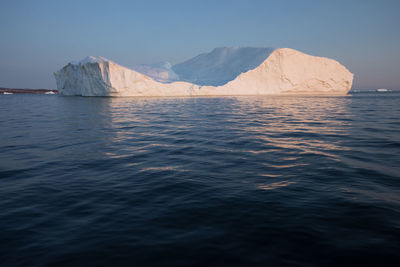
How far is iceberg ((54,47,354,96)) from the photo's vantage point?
31.5 m

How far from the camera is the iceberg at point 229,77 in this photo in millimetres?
31469

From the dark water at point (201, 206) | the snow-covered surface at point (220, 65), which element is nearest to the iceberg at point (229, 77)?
the snow-covered surface at point (220, 65)

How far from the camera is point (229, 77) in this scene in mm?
47469

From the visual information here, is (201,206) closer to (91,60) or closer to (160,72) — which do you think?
(91,60)

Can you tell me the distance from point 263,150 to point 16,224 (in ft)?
14.0

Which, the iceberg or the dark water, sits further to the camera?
the iceberg

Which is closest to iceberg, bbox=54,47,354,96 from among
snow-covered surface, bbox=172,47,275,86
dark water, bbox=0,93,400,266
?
snow-covered surface, bbox=172,47,275,86

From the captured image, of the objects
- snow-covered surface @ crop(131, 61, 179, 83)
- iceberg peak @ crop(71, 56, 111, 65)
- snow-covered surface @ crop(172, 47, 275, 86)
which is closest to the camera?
iceberg peak @ crop(71, 56, 111, 65)

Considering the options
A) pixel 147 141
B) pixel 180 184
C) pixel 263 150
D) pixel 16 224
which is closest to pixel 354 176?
pixel 263 150

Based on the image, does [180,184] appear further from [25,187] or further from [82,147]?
[82,147]

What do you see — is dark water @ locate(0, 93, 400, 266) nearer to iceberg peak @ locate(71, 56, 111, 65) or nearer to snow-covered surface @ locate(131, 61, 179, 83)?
iceberg peak @ locate(71, 56, 111, 65)

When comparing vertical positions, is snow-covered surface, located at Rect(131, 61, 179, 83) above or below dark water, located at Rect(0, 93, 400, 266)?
above

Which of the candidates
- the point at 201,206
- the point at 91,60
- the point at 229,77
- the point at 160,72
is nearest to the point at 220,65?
the point at 229,77

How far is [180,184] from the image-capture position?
3293 mm
